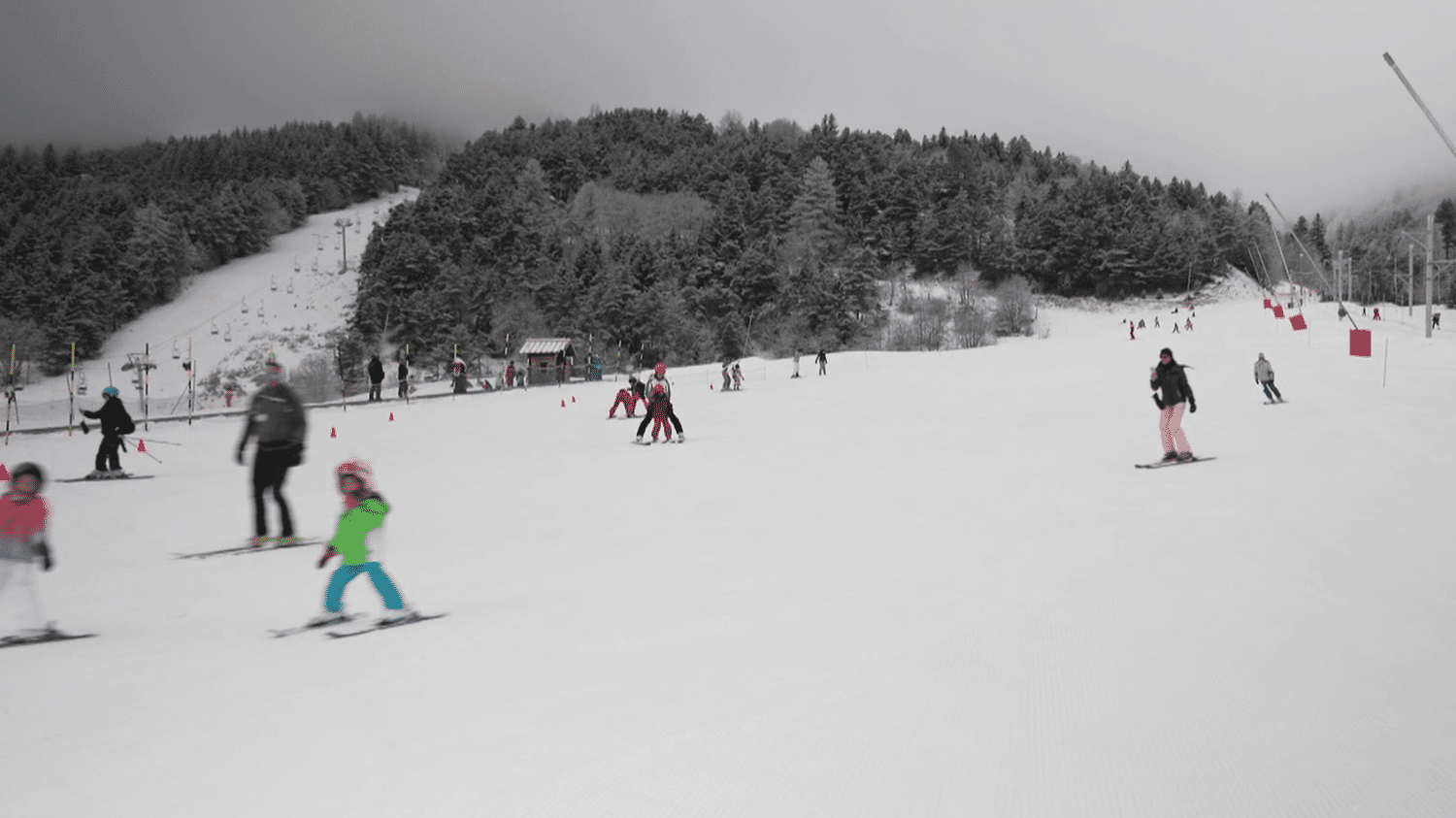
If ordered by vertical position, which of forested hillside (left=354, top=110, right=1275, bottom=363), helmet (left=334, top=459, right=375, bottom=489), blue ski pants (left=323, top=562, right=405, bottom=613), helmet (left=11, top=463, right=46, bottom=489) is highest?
forested hillside (left=354, top=110, right=1275, bottom=363)

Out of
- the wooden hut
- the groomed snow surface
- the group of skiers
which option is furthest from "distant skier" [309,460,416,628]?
the wooden hut

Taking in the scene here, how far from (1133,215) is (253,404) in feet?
363

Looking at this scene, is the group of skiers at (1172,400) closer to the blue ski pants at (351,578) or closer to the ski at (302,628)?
the blue ski pants at (351,578)

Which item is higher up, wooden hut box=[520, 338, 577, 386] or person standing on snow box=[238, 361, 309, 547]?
wooden hut box=[520, 338, 577, 386]

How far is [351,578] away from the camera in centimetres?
647

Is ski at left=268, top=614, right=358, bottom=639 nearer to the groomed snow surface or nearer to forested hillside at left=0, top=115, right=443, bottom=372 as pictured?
the groomed snow surface

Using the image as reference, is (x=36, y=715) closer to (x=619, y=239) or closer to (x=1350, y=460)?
(x=1350, y=460)

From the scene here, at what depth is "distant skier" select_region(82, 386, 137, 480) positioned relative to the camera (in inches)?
590

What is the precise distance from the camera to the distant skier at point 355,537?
6320 millimetres

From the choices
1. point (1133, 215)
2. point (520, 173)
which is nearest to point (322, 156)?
point (520, 173)

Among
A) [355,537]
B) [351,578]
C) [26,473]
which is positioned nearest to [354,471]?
[355,537]

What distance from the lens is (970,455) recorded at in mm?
17406

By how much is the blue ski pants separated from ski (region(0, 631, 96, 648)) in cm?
185

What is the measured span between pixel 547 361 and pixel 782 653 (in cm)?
5094
